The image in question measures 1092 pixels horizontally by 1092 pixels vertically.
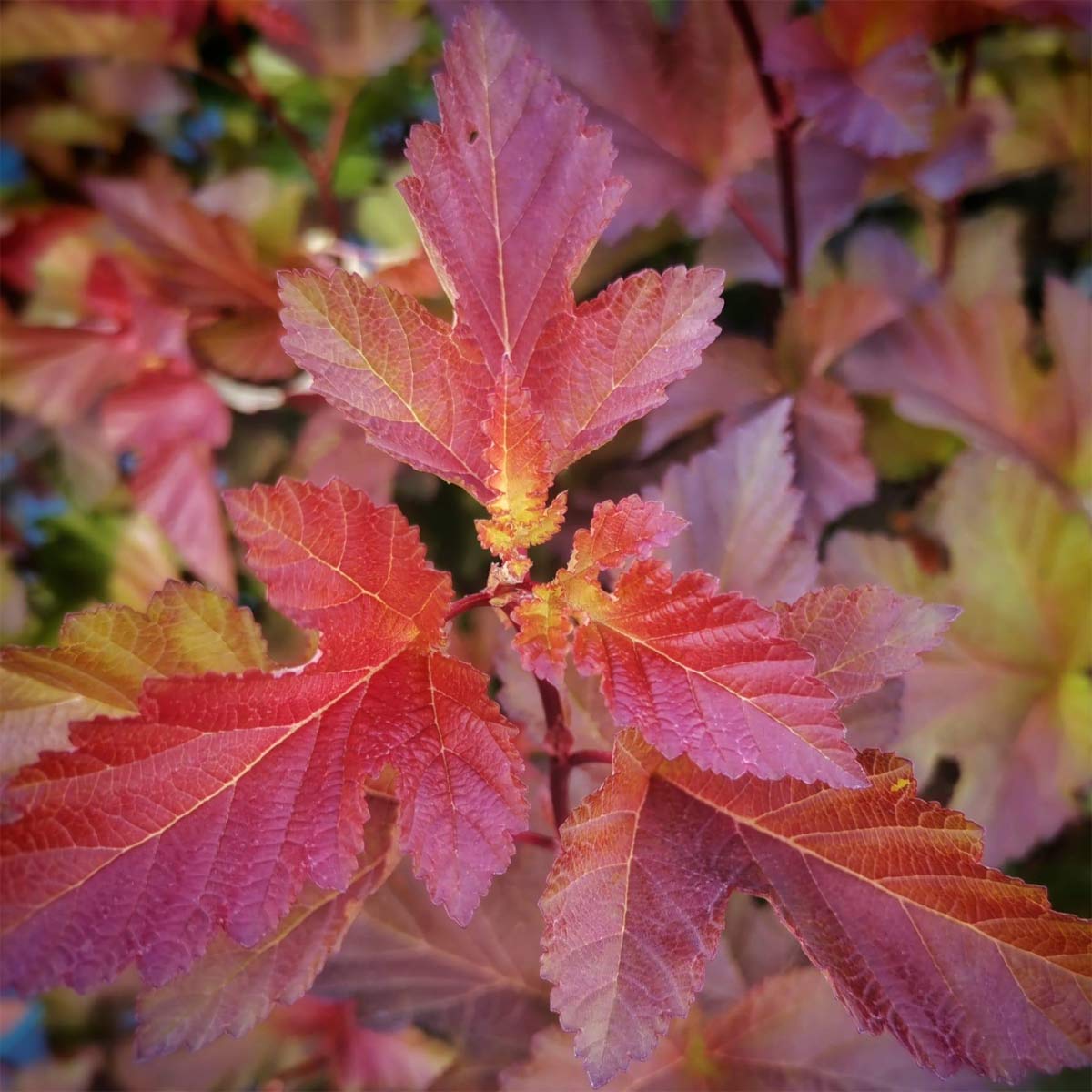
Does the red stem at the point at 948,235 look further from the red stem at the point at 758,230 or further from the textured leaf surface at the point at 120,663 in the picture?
the textured leaf surface at the point at 120,663

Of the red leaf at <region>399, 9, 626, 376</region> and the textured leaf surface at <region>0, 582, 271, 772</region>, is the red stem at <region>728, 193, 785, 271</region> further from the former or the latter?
the textured leaf surface at <region>0, 582, 271, 772</region>

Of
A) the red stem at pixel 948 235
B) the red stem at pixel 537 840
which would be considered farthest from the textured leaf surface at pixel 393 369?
the red stem at pixel 948 235

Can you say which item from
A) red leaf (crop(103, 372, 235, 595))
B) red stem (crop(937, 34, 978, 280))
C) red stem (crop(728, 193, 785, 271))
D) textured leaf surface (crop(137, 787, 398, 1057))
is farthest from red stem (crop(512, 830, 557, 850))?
red stem (crop(937, 34, 978, 280))

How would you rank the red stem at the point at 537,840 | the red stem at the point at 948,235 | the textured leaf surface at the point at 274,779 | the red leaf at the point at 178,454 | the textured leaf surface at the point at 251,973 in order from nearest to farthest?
the textured leaf surface at the point at 274,779 → the textured leaf surface at the point at 251,973 → the red stem at the point at 537,840 → the red leaf at the point at 178,454 → the red stem at the point at 948,235

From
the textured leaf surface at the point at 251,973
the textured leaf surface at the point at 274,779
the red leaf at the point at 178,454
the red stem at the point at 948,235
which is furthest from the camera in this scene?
the red stem at the point at 948,235

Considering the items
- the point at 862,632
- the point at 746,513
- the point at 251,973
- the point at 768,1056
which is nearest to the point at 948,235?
the point at 746,513

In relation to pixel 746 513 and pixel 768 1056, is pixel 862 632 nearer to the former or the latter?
pixel 746 513

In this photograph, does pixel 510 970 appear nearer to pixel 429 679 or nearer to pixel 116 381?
pixel 429 679
